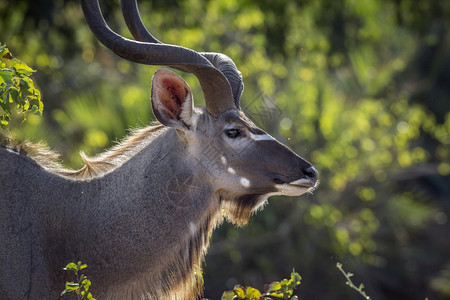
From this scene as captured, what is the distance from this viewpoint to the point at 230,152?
6008 millimetres

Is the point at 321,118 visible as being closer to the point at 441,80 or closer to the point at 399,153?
the point at 399,153

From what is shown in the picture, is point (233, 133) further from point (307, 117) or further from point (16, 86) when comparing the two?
point (307, 117)

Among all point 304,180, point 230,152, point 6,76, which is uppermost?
point 6,76

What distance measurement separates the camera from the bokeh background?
1306 centimetres

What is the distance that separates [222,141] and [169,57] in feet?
2.38

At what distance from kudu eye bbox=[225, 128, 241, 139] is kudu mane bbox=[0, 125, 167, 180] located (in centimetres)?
54

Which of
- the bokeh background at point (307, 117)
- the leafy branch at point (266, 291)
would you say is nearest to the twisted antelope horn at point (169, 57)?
the leafy branch at point (266, 291)

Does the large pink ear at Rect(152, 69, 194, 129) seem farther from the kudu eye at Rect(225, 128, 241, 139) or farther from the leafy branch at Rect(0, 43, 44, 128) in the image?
the leafy branch at Rect(0, 43, 44, 128)

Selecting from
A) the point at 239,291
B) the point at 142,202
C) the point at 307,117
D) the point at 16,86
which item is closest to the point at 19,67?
the point at 16,86

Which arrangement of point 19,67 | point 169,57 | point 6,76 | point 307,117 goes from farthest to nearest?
point 307,117 < point 169,57 < point 19,67 < point 6,76

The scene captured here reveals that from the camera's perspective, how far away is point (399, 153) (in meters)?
15.2

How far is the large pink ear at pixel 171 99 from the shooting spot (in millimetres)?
5887

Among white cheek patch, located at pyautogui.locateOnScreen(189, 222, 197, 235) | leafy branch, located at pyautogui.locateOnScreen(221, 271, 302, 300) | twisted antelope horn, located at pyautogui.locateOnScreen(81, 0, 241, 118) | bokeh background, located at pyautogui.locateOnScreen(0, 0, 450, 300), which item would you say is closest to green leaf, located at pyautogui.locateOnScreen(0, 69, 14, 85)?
twisted antelope horn, located at pyautogui.locateOnScreen(81, 0, 241, 118)

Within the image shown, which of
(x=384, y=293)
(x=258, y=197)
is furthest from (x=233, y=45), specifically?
(x=258, y=197)
